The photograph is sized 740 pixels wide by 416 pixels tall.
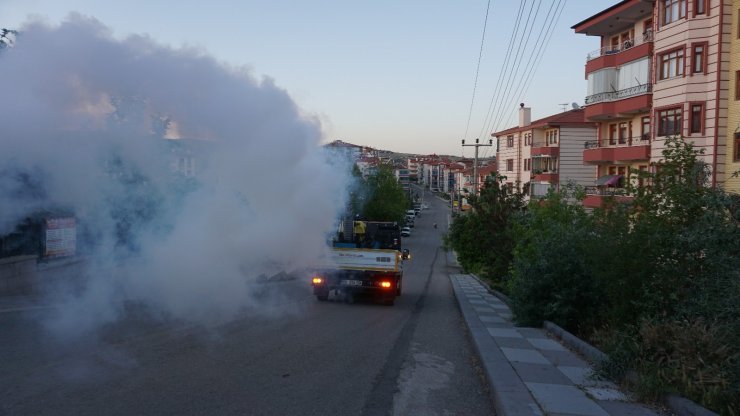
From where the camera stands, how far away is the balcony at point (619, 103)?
80.7 feet

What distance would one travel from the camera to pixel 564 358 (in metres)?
9.36

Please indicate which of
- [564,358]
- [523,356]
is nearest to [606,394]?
[564,358]

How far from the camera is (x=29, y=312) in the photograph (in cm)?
1201

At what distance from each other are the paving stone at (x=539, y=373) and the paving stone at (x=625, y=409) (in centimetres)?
106

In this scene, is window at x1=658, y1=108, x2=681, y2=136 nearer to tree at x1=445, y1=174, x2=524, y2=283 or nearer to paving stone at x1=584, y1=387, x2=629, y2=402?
tree at x1=445, y1=174, x2=524, y2=283

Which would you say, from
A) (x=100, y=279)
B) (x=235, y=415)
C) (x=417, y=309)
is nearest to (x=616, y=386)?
(x=235, y=415)

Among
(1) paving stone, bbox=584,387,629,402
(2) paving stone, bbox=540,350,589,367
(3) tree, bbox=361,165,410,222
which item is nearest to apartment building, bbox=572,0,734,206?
(2) paving stone, bbox=540,350,589,367

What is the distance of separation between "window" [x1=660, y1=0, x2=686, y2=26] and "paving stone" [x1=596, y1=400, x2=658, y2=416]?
1925 centimetres

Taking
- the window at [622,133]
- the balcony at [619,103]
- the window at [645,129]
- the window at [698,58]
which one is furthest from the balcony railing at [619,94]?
the window at [698,58]

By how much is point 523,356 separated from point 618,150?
20667 millimetres

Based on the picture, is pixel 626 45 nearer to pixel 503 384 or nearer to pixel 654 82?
pixel 654 82

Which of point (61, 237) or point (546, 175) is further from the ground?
point (546, 175)

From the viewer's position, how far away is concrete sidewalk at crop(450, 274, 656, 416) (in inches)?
250

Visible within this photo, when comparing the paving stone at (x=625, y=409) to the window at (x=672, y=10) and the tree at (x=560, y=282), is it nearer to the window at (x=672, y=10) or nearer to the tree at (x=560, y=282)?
the tree at (x=560, y=282)
